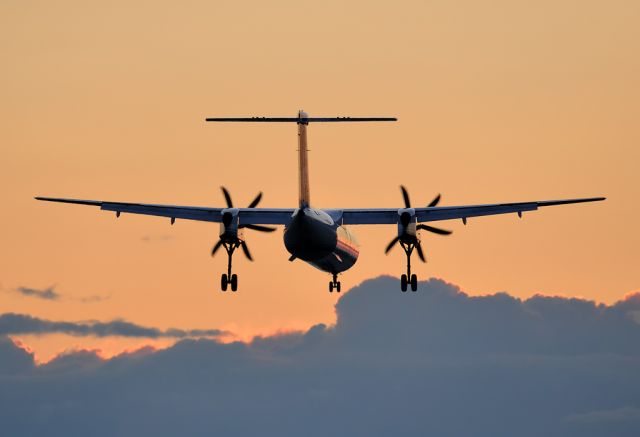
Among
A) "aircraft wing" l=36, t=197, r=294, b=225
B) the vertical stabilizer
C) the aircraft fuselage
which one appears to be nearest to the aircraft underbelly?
the aircraft fuselage

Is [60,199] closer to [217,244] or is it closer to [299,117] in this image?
[217,244]

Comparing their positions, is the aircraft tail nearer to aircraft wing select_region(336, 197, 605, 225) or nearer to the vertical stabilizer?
the vertical stabilizer

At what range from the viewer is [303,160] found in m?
76.1

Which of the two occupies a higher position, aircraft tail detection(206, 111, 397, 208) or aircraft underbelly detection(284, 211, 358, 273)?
aircraft tail detection(206, 111, 397, 208)

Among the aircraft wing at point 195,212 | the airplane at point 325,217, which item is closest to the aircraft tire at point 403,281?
the airplane at point 325,217

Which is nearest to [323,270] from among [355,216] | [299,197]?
[355,216]

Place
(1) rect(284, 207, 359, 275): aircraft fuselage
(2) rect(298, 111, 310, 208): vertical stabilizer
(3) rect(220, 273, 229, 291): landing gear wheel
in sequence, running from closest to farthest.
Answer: (1) rect(284, 207, 359, 275): aircraft fuselage → (2) rect(298, 111, 310, 208): vertical stabilizer → (3) rect(220, 273, 229, 291): landing gear wheel

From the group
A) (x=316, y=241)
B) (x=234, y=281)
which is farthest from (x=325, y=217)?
(x=234, y=281)

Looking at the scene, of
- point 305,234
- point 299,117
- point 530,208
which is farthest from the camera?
point 530,208

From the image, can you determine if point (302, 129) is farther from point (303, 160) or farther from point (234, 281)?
point (234, 281)

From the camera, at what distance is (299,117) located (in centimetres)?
7712

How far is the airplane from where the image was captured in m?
75.6

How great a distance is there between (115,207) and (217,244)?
7.11m

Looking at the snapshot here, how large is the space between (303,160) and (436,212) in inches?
437
